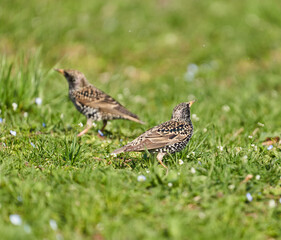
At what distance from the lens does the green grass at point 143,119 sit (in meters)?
4.40

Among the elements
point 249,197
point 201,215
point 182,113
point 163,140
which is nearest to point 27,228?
point 201,215

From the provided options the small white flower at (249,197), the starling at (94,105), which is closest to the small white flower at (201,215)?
the small white flower at (249,197)

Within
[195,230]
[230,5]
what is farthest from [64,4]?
[195,230]

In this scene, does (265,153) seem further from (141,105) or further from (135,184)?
(141,105)

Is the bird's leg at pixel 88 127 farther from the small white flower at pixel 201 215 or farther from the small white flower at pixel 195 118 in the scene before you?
the small white flower at pixel 201 215

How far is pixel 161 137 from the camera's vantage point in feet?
20.1

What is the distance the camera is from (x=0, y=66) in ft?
26.8

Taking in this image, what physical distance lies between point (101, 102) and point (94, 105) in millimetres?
201

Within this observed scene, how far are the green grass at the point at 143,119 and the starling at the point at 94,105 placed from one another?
30 centimetres

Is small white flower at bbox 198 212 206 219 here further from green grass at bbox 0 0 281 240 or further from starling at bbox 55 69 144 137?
starling at bbox 55 69 144 137

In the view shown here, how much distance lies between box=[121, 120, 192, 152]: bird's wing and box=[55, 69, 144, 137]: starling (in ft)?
3.95

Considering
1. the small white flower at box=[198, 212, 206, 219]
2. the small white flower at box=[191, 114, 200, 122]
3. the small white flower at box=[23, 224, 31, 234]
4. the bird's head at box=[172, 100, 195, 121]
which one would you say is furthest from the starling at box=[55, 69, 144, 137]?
the small white flower at box=[23, 224, 31, 234]

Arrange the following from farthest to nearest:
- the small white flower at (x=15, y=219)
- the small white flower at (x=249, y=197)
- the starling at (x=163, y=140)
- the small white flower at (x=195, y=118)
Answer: the small white flower at (x=195, y=118), the starling at (x=163, y=140), the small white flower at (x=249, y=197), the small white flower at (x=15, y=219)

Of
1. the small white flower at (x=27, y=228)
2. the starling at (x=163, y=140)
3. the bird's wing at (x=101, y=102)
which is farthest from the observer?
the bird's wing at (x=101, y=102)
